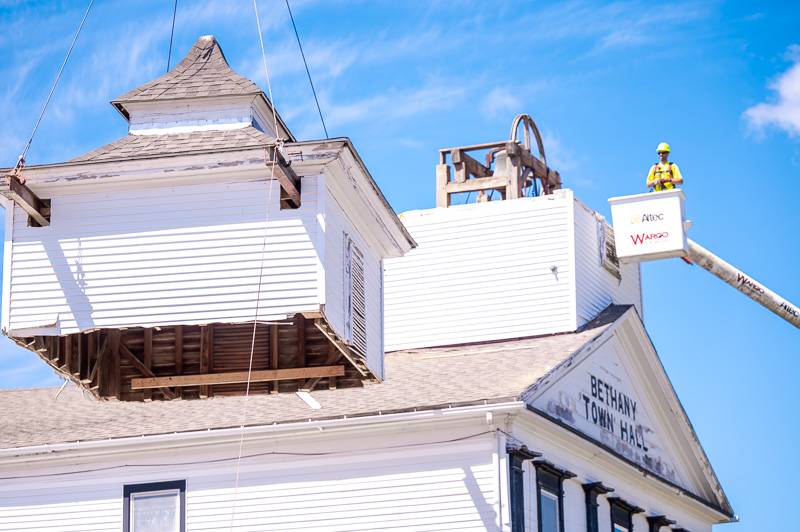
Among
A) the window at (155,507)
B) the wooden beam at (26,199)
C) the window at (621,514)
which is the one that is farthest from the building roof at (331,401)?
the wooden beam at (26,199)

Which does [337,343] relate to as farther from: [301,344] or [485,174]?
[485,174]

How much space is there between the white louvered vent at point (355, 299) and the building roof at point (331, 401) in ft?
12.0

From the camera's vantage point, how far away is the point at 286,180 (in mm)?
24672

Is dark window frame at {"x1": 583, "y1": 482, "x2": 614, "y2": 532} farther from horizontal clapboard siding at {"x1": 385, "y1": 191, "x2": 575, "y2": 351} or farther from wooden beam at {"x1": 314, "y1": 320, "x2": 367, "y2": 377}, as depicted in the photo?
wooden beam at {"x1": 314, "y1": 320, "x2": 367, "y2": 377}

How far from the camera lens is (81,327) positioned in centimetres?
2541

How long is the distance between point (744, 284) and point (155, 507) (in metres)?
11.3

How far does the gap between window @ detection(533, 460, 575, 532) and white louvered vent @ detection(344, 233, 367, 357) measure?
5480 mm

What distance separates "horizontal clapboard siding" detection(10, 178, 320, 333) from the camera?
25156 mm

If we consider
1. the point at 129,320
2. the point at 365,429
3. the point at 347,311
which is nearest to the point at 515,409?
the point at 365,429

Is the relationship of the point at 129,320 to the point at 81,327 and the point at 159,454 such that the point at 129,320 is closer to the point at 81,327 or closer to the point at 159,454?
the point at 81,327

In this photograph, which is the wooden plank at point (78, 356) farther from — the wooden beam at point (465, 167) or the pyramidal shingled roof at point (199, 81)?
the wooden beam at point (465, 167)

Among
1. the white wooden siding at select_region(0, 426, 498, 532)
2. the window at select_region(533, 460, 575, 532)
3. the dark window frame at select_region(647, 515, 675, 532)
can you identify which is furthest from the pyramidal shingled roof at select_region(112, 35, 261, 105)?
the dark window frame at select_region(647, 515, 675, 532)

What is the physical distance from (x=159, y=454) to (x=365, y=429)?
3698 millimetres

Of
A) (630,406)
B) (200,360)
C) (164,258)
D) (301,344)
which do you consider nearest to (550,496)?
(630,406)
